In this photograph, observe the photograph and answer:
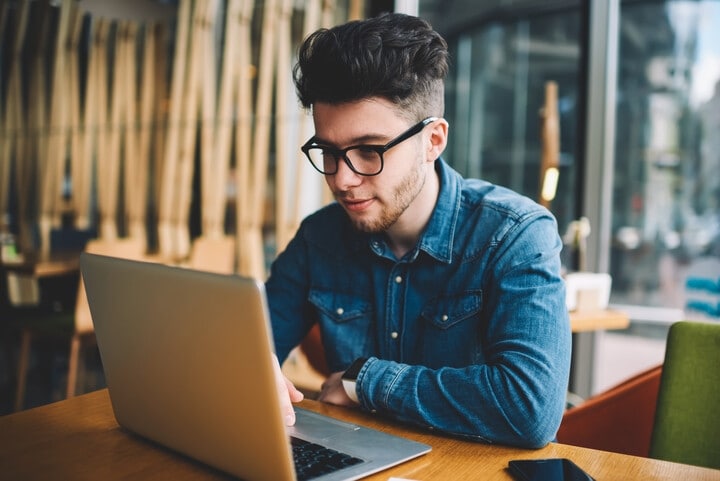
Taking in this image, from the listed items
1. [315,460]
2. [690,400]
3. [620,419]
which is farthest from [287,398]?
[620,419]

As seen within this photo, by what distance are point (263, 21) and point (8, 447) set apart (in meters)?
4.02

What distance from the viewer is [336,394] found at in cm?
137

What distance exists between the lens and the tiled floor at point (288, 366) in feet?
13.4

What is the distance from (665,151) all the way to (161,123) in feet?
13.7

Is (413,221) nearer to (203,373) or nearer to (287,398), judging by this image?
(287,398)

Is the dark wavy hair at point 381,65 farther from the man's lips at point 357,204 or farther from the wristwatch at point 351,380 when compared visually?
the wristwatch at point 351,380

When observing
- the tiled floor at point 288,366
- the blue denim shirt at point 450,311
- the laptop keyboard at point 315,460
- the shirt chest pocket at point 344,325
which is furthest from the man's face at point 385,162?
the tiled floor at point 288,366

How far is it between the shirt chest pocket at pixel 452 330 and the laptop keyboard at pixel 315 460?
0.51m

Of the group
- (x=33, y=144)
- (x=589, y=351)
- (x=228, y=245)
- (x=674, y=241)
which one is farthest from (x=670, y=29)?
(x=33, y=144)

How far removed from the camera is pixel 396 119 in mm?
1477

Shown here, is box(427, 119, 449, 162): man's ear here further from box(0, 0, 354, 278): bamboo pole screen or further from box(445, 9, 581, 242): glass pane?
box(445, 9, 581, 242): glass pane

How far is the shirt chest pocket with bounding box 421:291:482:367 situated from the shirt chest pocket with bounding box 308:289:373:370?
6.2 inches

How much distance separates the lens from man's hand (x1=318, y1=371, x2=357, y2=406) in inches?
53.5

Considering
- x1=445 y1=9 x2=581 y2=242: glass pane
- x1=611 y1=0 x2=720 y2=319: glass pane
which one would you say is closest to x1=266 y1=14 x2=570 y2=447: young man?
x1=611 y1=0 x2=720 y2=319: glass pane
